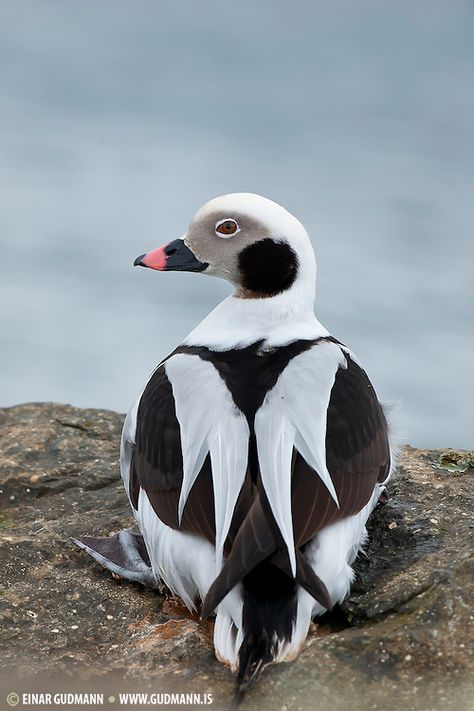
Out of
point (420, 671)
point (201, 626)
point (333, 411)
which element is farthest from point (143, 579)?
point (420, 671)

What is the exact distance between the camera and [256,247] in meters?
5.43

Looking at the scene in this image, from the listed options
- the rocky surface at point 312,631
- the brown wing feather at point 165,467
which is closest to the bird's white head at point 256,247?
the brown wing feather at point 165,467

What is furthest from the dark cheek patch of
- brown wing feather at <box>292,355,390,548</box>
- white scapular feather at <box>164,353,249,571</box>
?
white scapular feather at <box>164,353,249,571</box>

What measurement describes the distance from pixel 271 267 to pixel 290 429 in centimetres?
135

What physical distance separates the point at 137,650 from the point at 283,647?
2.44 ft

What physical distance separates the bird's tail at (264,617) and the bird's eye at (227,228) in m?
2.10

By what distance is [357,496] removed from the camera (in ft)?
14.8

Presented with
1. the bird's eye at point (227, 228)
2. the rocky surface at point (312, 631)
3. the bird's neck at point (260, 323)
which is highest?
the bird's eye at point (227, 228)

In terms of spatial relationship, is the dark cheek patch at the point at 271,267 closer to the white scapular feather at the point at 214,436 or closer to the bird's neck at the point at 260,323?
the bird's neck at the point at 260,323

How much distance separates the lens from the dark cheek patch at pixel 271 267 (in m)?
5.41

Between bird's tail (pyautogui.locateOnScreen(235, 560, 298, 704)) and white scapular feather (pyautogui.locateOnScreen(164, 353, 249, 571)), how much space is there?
193mm

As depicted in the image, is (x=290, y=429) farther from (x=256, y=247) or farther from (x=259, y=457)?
(x=256, y=247)

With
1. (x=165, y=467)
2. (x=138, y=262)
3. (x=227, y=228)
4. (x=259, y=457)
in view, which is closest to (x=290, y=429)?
(x=259, y=457)

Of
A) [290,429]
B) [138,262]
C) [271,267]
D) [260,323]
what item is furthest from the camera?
[138,262]
